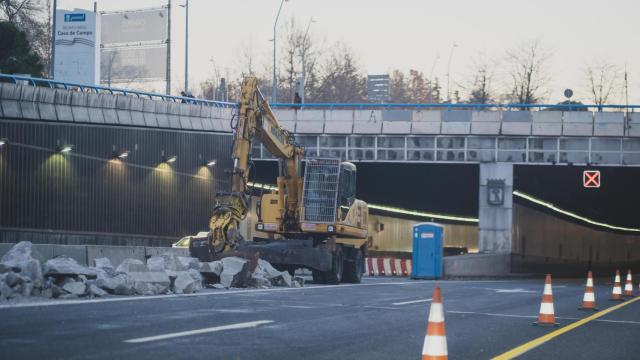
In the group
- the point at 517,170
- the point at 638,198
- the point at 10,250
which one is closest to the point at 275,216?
the point at 10,250

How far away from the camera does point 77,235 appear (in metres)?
43.2

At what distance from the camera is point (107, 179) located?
44438mm

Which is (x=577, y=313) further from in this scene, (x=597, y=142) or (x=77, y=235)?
(x=597, y=142)

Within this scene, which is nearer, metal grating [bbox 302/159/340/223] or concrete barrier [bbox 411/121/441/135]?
metal grating [bbox 302/159/340/223]

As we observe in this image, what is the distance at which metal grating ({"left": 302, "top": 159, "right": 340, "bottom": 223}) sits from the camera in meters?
31.9

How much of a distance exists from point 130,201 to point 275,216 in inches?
589

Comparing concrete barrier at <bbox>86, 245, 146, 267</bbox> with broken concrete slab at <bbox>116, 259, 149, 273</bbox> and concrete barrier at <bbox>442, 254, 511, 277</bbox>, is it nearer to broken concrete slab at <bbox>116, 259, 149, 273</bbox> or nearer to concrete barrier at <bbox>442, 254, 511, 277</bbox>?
broken concrete slab at <bbox>116, 259, 149, 273</bbox>

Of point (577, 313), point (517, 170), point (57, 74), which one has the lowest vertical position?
point (577, 313)

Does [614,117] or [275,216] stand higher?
[614,117]

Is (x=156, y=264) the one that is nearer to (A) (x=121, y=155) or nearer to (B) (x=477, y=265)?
(A) (x=121, y=155)

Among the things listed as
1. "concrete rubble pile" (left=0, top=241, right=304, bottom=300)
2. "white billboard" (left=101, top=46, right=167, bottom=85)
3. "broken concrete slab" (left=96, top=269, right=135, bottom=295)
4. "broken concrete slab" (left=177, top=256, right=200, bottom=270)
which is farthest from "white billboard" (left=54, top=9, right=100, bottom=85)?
"broken concrete slab" (left=96, top=269, right=135, bottom=295)

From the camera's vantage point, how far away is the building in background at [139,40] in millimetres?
63938

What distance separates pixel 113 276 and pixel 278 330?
319 inches

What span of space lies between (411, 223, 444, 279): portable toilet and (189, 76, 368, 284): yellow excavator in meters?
11.0
